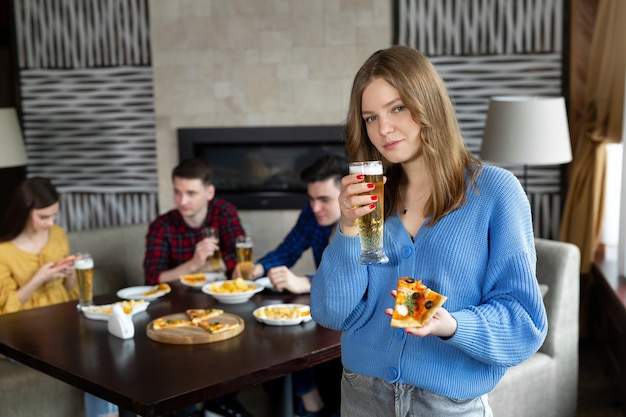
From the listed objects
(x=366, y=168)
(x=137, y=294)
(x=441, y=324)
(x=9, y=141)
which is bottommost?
(x=137, y=294)

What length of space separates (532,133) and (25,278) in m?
2.36

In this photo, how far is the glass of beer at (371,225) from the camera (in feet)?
4.92

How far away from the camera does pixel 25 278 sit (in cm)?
325

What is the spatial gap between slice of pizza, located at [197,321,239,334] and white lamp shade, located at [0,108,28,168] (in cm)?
261

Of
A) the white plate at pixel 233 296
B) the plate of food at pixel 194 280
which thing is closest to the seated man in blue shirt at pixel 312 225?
the white plate at pixel 233 296

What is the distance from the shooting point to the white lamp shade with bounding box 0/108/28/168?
457 centimetres

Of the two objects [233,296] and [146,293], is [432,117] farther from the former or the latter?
[146,293]

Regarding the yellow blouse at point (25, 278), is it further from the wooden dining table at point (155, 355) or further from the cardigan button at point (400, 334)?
the cardigan button at point (400, 334)

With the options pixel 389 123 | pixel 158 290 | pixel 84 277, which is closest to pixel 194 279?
pixel 158 290

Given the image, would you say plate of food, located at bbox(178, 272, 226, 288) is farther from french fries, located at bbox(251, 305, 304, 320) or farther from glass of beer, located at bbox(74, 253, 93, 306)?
french fries, located at bbox(251, 305, 304, 320)

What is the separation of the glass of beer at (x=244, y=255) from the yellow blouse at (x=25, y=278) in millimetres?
836

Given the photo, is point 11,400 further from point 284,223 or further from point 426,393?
point 284,223

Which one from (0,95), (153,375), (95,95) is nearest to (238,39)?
(95,95)

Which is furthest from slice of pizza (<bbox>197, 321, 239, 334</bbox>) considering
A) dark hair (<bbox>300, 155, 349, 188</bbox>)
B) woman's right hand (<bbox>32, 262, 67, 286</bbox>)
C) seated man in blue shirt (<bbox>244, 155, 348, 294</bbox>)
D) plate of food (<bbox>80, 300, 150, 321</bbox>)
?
dark hair (<bbox>300, 155, 349, 188</bbox>)
